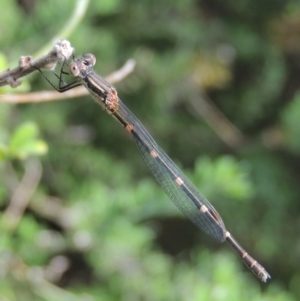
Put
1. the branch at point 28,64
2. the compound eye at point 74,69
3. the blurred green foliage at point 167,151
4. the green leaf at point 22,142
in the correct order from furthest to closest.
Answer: the blurred green foliage at point 167,151, the compound eye at point 74,69, the green leaf at point 22,142, the branch at point 28,64

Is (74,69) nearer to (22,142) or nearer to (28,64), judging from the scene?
(22,142)

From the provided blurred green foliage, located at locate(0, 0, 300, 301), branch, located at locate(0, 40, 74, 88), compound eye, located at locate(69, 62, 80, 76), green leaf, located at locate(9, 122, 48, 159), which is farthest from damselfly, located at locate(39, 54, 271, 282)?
branch, located at locate(0, 40, 74, 88)

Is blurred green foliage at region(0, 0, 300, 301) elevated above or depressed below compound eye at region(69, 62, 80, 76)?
below

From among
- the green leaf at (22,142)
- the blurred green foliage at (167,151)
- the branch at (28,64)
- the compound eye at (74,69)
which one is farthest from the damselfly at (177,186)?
the branch at (28,64)

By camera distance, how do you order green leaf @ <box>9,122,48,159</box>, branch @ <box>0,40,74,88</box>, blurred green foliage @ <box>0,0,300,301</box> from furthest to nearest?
blurred green foliage @ <box>0,0,300,301</box> < green leaf @ <box>9,122,48,159</box> < branch @ <box>0,40,74,88</box>

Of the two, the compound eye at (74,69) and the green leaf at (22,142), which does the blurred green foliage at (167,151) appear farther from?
the green leaf at (22,142)

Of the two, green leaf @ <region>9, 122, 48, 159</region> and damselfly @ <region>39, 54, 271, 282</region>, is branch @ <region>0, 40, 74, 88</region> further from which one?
damselfly @ <region>39, 54, 271, 282</region>

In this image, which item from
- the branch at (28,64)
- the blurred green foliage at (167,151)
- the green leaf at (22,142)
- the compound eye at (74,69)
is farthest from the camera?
the blurred green foliage at (167,151)

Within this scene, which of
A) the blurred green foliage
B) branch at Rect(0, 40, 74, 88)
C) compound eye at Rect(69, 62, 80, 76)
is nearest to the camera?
branch at Rect(0, 40, 74, 88)

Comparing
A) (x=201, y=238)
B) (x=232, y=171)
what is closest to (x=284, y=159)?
(x=201, y=238)
